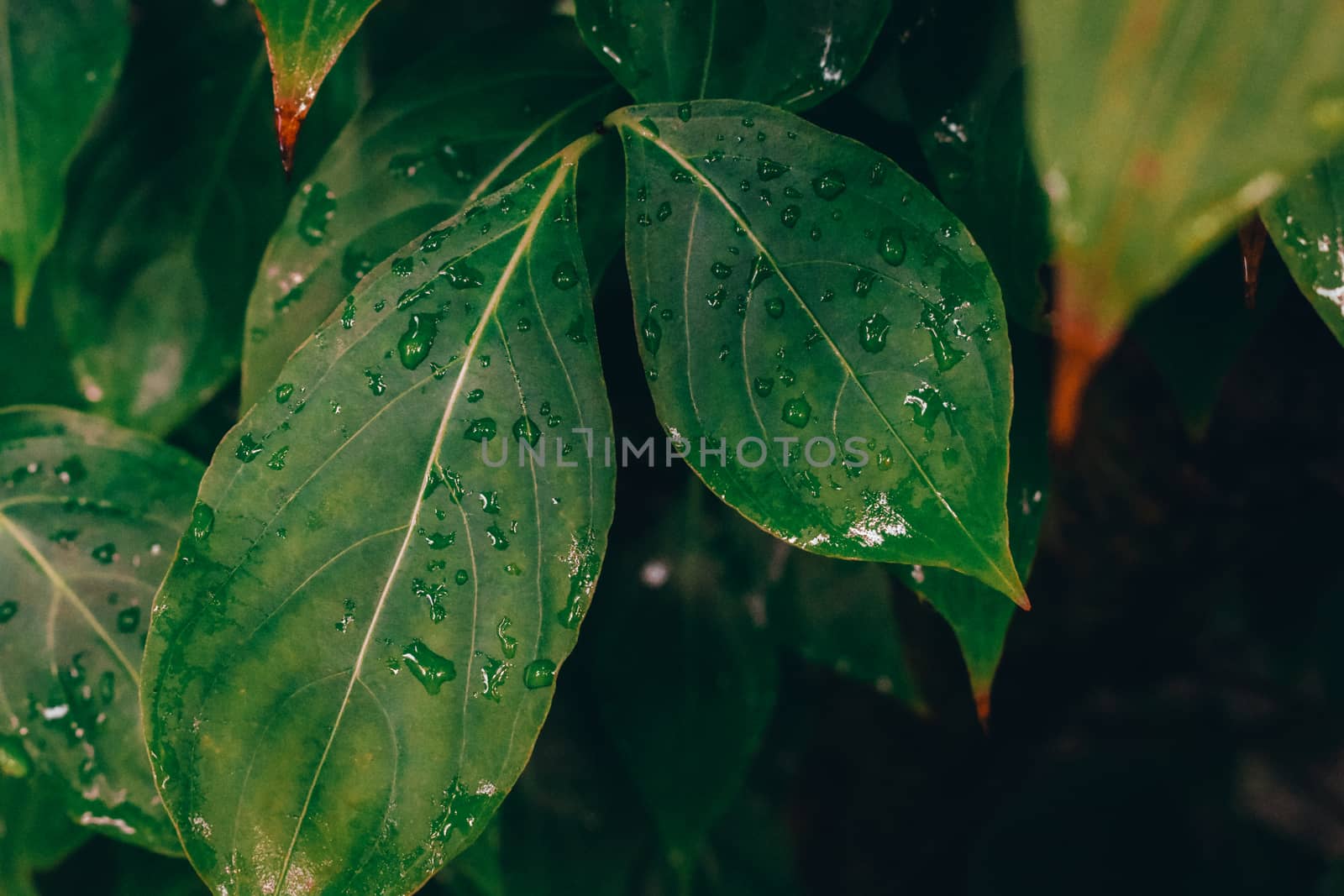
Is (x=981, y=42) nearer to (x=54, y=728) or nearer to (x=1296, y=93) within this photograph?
(x=1296, y=93)

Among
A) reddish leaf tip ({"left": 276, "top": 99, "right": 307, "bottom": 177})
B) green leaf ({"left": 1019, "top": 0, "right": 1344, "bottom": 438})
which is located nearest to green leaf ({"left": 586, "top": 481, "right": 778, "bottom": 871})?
reddish leaf tip ({"left": 276, "top": 99, "right": 307, "bottom": 177})

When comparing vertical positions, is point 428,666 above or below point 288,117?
below

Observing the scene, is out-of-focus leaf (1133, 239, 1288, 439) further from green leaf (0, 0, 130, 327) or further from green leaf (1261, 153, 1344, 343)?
green leaf (0, 0, 130, 327)

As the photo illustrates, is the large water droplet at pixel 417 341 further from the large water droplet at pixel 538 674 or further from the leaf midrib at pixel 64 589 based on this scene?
the leaf midrib at pixel 64 589

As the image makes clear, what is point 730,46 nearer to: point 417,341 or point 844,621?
point 417,341

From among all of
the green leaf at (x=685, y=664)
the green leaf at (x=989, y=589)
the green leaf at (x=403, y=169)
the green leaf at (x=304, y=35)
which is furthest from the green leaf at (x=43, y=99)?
the green leaf at (x=989, y=589)

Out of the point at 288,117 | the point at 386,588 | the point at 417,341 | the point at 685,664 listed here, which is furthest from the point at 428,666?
the point at 685,664

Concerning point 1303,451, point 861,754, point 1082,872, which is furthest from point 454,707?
point 1082,872
